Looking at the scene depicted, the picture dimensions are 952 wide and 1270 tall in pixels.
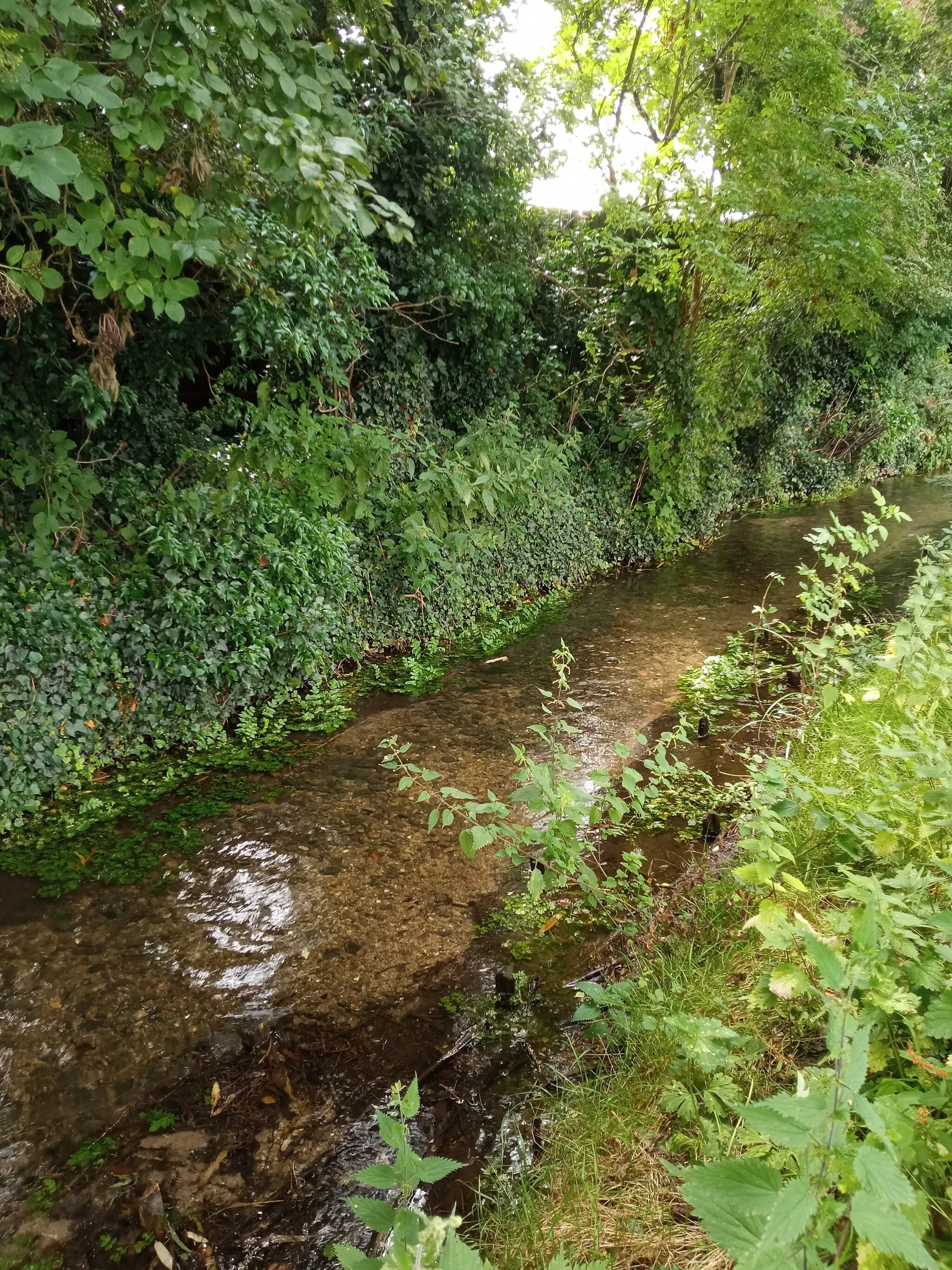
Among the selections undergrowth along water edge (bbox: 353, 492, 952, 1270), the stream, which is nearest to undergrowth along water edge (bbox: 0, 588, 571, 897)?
the stream

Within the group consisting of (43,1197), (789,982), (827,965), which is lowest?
(43,1197)

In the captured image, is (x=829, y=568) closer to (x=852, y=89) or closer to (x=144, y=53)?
(x=852, y=89)

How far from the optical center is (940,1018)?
154 cm

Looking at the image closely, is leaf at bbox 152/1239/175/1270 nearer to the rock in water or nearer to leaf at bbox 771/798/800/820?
leaf at bbox 771/798/800/820

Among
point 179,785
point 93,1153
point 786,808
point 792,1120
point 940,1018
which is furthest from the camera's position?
point 179,785

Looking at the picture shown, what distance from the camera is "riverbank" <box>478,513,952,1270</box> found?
1.11m

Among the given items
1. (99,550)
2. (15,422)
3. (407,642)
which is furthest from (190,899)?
(407,642)

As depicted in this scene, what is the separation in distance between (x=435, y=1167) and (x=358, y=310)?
6.27m

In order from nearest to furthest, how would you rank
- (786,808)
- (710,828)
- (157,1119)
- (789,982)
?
(789,982) → (157,1119) → (786,808) → (710,828)

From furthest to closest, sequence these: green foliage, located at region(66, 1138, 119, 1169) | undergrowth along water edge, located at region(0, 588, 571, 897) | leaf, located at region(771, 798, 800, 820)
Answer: undergrowth along water edge, located at region(0, 588, 571, 897), leaf, located at region(771, 798, 800, 820), green foliage, located at region(66, 1138, 119, 1169)

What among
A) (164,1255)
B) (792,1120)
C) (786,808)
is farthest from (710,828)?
(164,1255)

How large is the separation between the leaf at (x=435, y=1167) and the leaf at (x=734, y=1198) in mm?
440

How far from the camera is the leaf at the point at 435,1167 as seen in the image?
51.2 inches

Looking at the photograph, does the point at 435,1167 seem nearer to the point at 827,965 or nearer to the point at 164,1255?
the point at 827,965
